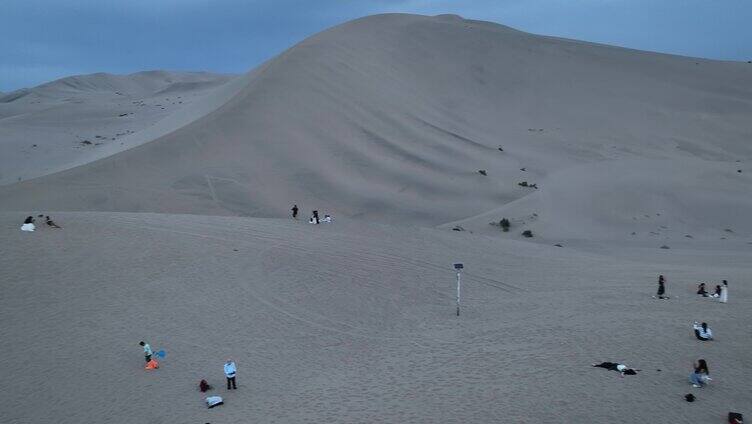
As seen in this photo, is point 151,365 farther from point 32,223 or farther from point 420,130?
point 420,130

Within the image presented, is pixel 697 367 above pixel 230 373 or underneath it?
above

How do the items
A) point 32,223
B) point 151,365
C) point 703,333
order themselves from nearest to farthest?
point 151,365 < point 703,333 < point 32,223

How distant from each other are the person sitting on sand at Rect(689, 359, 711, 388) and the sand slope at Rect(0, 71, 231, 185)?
3513 cm

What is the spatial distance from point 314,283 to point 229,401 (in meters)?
6.21

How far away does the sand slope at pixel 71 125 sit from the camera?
42125 millimetres

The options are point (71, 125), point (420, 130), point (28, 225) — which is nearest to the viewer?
point (28, 225)

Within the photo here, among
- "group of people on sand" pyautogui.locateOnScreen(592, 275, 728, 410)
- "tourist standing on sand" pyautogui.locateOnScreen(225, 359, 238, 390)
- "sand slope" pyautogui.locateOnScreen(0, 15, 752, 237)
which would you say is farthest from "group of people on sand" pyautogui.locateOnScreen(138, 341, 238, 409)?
"sand slope" pyautogui.locateOnScreen(0, 15, 752, 237)

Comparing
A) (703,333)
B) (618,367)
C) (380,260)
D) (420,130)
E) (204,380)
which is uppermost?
(420,130)

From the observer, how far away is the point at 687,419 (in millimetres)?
9359

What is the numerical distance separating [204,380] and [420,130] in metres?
28.6

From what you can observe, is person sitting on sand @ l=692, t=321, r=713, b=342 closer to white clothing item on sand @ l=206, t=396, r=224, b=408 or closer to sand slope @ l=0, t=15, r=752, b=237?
white clothing item on sand @ l=206, t=396, r=224, b=408

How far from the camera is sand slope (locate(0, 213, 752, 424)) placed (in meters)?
9.86

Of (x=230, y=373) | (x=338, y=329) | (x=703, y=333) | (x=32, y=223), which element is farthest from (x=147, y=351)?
(x=703, y=333)

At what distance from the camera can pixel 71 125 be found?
60812 millimetres
